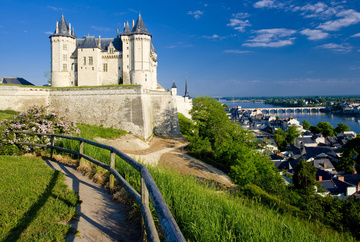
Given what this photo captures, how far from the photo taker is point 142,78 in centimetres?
3259

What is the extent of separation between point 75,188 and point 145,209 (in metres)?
2.79

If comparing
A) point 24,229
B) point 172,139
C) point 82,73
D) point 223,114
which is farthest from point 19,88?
point 24,229

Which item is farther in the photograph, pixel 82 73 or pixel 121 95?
pixel 82 73

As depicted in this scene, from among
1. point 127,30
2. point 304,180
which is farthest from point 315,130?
point 127,30

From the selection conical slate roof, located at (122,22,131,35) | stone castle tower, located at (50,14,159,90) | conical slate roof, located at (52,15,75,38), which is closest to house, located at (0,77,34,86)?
stone castle tower, located at (50,14,159,90)

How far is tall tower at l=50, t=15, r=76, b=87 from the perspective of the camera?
32625mm

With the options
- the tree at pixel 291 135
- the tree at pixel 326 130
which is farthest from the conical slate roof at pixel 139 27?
the tree at pixel 326 130

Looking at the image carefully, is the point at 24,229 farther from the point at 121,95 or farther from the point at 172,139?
the point at 172,139

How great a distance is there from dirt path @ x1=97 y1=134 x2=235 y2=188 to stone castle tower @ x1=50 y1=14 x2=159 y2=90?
35.8 feet

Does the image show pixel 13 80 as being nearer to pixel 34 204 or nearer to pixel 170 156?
pixel 170 156

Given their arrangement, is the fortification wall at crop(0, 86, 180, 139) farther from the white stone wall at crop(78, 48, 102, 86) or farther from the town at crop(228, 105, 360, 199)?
the town at crop(228, 105, 360, 199)

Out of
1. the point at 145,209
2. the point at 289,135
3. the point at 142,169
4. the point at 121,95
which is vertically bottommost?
the point at 289,135

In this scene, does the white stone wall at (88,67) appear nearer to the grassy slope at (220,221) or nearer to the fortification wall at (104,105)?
the fortification wall at (104,105)

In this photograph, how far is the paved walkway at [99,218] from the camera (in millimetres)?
3096
